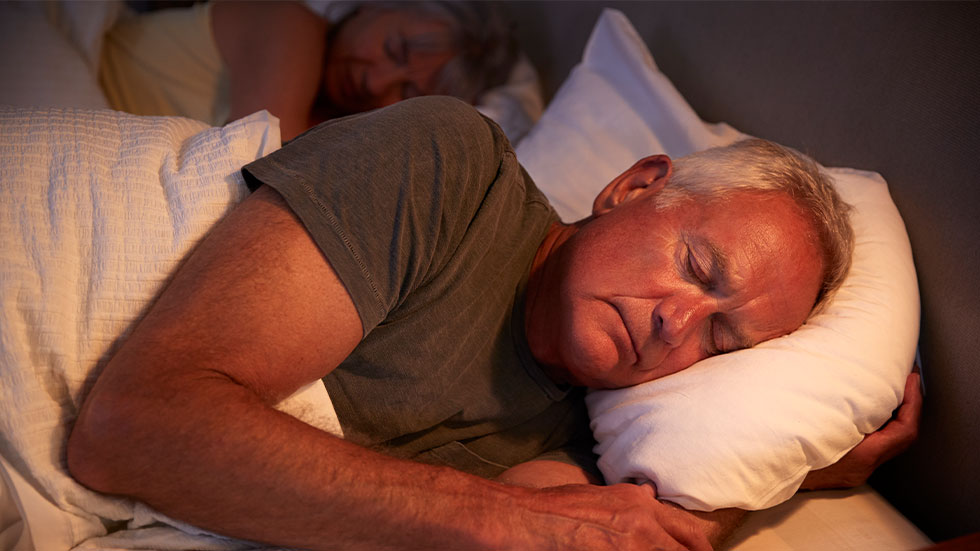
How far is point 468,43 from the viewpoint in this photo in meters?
2.17

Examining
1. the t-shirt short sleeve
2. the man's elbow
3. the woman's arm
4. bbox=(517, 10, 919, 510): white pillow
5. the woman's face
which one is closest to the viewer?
the man's elbow

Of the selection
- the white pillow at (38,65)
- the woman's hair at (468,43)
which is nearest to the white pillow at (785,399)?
the woman's hair at (468,43)

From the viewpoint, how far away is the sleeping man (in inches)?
31.1

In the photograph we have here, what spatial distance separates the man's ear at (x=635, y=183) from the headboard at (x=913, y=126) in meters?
0.39

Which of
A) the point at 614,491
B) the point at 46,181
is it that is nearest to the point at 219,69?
the point at 46,181

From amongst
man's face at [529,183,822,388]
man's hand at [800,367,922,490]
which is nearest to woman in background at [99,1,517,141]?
man's face at [529,183,822,388]

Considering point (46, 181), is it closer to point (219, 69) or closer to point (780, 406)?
point (780, 406)

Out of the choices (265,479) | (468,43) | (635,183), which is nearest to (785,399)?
(635,183)

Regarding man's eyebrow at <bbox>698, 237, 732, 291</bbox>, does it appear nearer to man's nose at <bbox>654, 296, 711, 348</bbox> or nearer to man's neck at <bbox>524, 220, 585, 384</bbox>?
man's nose at <bbox>654, 296, 711, 348</bbox>

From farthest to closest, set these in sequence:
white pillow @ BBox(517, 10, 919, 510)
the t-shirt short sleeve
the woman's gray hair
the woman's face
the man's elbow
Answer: the woman's face → the woman's gray hair → white pillow @ BBox(517, 10, 919, 510) → the t-shirt short sleeve → the man's elbow

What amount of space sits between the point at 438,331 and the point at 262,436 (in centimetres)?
32

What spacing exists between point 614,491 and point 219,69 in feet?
5.48

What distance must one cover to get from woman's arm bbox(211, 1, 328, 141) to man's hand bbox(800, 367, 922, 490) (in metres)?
1.47

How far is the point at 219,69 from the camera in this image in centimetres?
208
